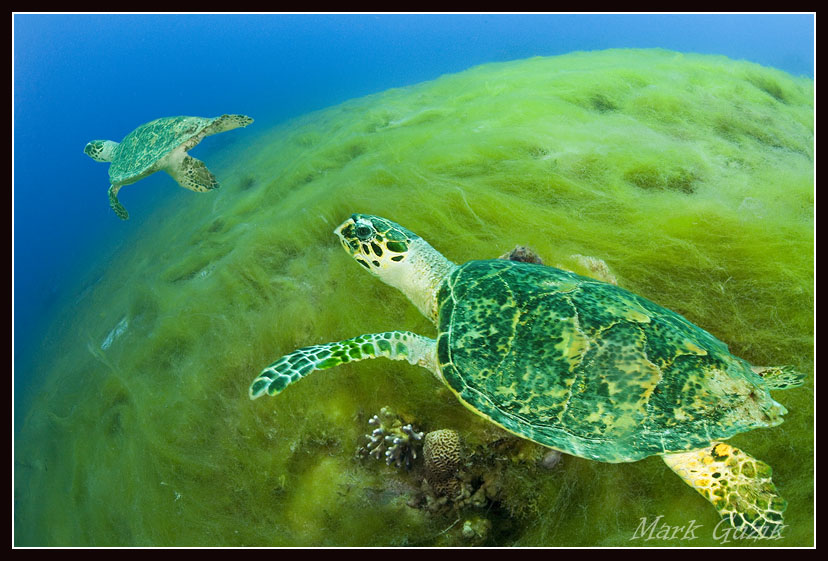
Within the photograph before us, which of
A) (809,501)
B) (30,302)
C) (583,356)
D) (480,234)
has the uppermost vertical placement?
(583,356)

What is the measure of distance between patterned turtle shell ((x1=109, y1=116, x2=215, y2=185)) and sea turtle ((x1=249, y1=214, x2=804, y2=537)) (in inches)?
166

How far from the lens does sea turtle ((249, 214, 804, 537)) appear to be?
173 cm

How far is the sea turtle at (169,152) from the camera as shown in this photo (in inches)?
192

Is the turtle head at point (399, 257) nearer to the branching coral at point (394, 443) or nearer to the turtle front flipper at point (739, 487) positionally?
the branching coral at point (394, 443)

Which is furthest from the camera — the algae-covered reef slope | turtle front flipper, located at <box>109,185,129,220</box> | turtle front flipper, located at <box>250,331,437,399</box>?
turtle front flipper, located at <box>109,185,129,220</box>

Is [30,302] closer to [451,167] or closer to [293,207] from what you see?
[293,207]

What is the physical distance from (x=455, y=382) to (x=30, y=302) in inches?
447

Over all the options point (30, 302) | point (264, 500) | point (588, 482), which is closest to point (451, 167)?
point (588, 482)

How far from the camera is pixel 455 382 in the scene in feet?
6.68

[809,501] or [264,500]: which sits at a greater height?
[809,501]

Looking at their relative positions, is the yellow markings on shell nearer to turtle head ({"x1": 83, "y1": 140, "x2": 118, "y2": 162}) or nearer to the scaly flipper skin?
the scaly flipper skin

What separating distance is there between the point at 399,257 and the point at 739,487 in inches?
88.7

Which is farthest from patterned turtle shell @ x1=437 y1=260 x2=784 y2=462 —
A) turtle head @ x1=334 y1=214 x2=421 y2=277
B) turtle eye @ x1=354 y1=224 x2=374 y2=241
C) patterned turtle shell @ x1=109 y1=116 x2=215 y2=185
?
patterned turtle shell @ x1=109 y1=116 x2=215 y2=185

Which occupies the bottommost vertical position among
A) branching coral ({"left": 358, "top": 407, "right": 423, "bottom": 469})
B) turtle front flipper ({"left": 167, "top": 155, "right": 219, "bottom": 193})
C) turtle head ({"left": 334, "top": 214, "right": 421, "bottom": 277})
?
branching coral ({"left": 358, "top": 407, "right": 423, "bottom": 469})
